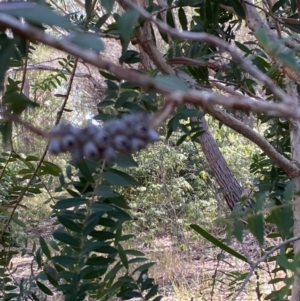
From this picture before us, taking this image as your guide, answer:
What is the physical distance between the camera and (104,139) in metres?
0.17

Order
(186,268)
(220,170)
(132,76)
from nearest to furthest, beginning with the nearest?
(132,76), (220,170), (186,268)

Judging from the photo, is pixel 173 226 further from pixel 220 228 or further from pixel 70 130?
pixel 70 130

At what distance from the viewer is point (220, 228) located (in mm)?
3314

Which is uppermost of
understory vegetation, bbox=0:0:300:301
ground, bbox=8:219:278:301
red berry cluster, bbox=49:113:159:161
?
ground, bbox=8:219:278:301

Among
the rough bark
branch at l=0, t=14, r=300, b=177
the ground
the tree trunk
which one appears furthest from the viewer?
the tree trunk

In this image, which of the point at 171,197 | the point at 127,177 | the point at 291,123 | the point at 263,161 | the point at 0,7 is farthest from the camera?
the point at 171,197

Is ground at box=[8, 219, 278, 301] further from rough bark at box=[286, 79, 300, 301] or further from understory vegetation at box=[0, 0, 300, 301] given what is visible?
rough bark at box=[286, 79, 300, 301]

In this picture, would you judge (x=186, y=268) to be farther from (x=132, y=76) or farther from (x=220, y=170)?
(x=132, y=76)

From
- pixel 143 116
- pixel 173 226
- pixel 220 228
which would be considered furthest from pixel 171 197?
pixel 143 116

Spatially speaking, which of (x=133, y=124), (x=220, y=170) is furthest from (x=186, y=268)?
(x=133, y=124)

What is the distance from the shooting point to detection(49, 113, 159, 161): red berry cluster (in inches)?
6.8

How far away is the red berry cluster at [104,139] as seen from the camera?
0.56 ft

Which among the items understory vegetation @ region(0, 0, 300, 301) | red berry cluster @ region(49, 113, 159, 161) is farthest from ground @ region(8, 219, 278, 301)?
red berry cluster @ region(49, 113, 159, 161)

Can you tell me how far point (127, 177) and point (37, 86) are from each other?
64 cm
